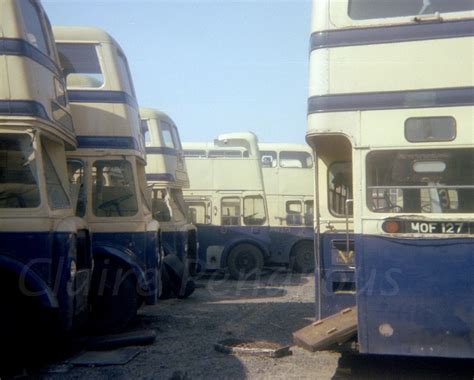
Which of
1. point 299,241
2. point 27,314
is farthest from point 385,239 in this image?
point 299,241

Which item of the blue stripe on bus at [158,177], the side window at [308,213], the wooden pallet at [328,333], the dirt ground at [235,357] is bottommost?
the dirt ground at [235,357]

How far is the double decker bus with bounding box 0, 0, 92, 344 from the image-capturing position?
238 inches

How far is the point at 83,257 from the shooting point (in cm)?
730

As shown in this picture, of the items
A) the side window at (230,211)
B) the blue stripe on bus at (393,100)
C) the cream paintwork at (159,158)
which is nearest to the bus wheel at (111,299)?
the blue stripe on bus at (393,100)

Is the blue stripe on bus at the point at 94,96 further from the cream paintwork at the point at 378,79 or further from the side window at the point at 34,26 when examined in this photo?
the cream paintwork at the point at 378,79

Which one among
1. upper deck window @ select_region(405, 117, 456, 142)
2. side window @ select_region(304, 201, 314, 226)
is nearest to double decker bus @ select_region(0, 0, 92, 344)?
upper deck window @ select_region(405, 117, 456, 142)

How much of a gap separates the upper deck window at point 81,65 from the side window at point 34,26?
5.27ft

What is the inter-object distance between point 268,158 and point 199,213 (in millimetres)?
2897

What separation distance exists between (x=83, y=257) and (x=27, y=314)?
125 centimetres

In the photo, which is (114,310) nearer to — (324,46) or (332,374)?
(332,374)

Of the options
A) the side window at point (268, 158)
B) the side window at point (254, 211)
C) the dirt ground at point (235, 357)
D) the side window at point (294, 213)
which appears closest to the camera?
the dirt ground at point (235, 357)

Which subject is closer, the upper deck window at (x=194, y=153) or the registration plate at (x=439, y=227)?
the registration plate at (x=439, y=227)

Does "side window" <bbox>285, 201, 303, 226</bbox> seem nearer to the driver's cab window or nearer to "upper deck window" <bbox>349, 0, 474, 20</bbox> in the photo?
the driver's cab window

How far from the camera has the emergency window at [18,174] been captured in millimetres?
6172
